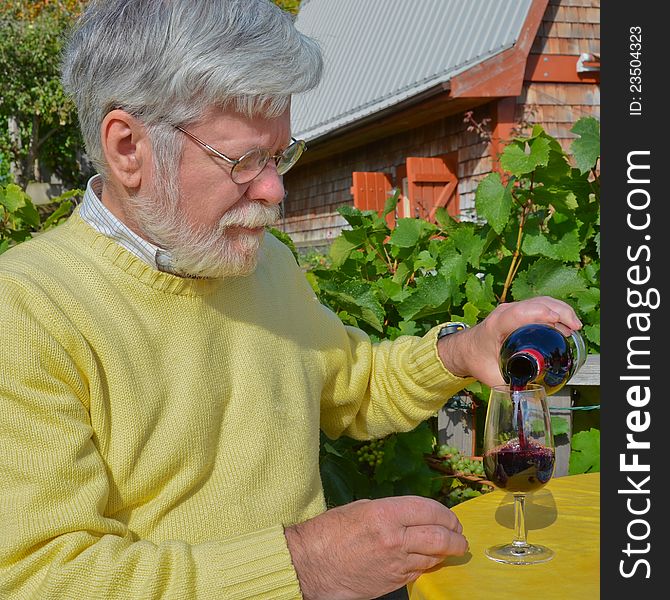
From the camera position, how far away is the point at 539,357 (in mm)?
1938

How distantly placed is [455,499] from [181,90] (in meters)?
Answer: 1.86

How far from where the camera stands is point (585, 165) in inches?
118

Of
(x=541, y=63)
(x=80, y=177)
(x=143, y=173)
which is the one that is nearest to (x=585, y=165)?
(x=143, y=173)

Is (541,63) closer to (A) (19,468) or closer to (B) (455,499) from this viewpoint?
(B) (455,499)

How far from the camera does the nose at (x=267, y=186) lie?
6.13 feet

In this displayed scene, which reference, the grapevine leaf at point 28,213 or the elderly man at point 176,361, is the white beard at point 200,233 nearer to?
the elderly man at point 176,361

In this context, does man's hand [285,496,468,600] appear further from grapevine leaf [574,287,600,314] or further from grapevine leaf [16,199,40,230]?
grapevine leaf [16,199,40,230]

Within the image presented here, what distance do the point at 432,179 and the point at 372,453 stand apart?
25.0 ft

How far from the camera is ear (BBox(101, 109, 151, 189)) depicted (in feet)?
Result: 5.91

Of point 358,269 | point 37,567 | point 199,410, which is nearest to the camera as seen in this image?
point 37,567

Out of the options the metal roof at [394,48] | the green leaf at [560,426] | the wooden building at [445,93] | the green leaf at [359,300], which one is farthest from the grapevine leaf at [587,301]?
the metal roof at [394,48]

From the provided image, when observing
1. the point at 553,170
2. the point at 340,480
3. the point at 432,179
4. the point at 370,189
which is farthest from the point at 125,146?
the point at 370,189

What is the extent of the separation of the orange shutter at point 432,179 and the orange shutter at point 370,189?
1119 mm

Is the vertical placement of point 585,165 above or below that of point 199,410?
above
